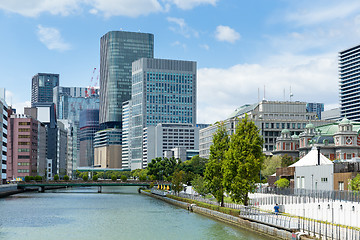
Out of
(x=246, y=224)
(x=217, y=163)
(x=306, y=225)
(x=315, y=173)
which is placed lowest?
(x=246, y=224)

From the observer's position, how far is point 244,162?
3622 inches

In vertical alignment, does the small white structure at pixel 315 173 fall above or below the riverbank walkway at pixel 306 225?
above

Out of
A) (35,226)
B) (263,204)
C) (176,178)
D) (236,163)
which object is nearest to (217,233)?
(236,163)

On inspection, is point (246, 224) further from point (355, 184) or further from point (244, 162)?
point (355, 184)

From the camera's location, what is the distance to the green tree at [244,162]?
89.8 metres

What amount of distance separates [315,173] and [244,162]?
858 inches

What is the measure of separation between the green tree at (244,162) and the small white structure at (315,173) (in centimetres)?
1629

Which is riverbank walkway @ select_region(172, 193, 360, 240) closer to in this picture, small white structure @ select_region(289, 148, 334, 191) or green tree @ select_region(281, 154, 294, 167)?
small white structure @ select_region(289, 148, 334, 191)

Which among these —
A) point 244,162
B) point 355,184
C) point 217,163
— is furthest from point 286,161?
point 355,184

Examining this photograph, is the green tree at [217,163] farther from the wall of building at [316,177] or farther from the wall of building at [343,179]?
the wall of building at [343,179]

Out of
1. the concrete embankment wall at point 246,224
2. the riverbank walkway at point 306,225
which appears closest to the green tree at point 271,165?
the concrete embankment wall at point 246,224

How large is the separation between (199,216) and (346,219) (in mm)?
45223

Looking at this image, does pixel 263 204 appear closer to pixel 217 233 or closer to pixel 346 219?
pixel 217 233

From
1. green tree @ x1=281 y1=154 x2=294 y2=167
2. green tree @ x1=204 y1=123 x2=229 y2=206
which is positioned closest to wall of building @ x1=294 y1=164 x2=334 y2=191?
green tree @ x1=204 y1=123 x2=229 y2=206
